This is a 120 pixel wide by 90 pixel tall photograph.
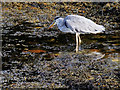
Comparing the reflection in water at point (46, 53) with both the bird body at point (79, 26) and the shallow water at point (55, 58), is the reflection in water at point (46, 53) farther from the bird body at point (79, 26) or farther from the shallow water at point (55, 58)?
the bird body at point (79, 26)

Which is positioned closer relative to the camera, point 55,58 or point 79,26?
point 55,58

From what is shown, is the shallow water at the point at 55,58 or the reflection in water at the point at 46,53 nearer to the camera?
the shallow water at the point at 55,58

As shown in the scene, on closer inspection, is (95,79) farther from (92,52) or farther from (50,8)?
(50,8)

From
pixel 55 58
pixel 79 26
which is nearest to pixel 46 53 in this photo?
pixel 55 58

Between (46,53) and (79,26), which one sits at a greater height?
(79,26)

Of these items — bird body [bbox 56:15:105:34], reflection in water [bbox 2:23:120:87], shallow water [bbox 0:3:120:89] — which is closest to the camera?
shallow water [bbox 0:3:120:89]

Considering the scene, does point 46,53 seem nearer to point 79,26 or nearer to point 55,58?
point 55,58

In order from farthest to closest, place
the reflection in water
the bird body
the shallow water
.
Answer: the bird body, the reflection in water, the shallow water

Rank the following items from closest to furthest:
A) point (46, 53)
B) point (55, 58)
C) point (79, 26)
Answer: point (55, 58) → point (46, 53) → point (79, 26)

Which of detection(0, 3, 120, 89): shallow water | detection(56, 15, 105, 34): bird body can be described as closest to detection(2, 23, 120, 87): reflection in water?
detection(0, 3, 120, 89): shallow water

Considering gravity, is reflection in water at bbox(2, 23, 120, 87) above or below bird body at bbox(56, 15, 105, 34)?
below

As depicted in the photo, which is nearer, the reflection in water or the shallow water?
the shallow water

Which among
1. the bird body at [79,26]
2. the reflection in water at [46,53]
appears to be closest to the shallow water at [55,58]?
the reflection in water at [46,53]

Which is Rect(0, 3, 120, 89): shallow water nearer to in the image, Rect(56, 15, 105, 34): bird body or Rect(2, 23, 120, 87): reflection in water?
Rect(2, 23, 120, 87): reflection in water
